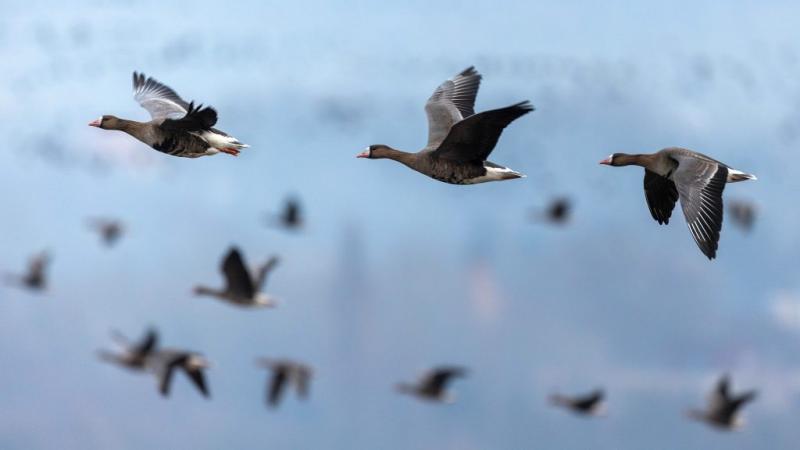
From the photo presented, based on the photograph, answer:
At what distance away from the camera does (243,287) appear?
120 feet

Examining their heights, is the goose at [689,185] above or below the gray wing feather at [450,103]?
below

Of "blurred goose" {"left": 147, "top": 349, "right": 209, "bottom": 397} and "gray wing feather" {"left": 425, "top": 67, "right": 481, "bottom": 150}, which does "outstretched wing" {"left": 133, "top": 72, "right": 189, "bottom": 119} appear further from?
"blurred goose" {"left": 147, "top": 349, "right": 209, "bottom": 397}

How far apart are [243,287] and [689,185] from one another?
63.5ft

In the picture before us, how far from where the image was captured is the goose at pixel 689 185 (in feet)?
60.7

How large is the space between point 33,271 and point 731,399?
33.0m

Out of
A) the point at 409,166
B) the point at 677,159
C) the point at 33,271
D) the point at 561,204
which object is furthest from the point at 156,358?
the point at 561,204

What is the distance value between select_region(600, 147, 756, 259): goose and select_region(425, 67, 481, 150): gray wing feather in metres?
3.60

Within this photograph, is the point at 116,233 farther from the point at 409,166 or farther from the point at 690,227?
the point at 690,227

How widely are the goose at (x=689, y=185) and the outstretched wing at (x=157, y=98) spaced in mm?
8318

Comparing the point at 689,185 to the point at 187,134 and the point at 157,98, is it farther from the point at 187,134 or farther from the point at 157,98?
the point at 157,98

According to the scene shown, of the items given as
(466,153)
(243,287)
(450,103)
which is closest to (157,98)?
(450,103)

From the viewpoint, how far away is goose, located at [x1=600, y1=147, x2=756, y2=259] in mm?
18500

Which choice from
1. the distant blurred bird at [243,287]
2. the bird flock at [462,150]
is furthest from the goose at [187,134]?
the distant blurred bird at [243,287]

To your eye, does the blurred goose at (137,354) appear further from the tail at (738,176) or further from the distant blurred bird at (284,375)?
the tail at (738,176)
